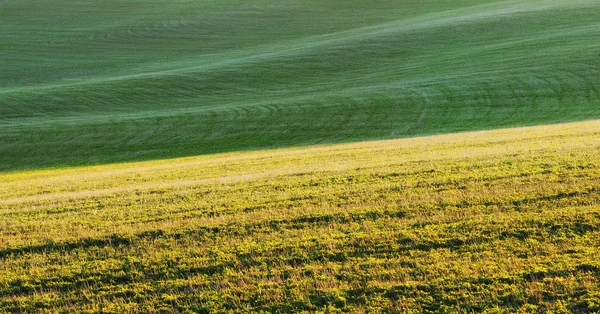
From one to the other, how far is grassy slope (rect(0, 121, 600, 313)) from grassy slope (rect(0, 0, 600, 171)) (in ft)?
49.0

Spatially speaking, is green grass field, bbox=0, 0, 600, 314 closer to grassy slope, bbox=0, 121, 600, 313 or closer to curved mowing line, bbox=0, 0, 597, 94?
grassy slope, bbox=0, 121, 600, 313

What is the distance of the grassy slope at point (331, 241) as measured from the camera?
27.7 feet

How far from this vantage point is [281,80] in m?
45.5

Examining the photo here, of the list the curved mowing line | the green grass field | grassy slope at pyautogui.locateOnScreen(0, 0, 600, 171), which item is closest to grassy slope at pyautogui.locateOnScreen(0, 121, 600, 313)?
the green grass field

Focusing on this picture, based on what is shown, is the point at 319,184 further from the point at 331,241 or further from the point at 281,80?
the point at 281,80

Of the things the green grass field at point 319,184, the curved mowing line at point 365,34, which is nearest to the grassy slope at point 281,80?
the green grass field at point 319,184

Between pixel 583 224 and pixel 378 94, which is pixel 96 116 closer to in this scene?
pixel 378 94

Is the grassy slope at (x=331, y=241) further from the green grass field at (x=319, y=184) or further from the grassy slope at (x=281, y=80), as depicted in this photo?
the grassy slope at (x=281, y=80)

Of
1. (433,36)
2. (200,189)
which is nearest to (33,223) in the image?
(200,189)

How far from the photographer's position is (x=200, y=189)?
15391 mm

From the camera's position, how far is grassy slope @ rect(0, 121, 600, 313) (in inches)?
333

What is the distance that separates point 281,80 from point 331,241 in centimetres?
3589

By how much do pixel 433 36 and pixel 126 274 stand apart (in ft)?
154

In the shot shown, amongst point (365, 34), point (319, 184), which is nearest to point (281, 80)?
point (365, 34)
